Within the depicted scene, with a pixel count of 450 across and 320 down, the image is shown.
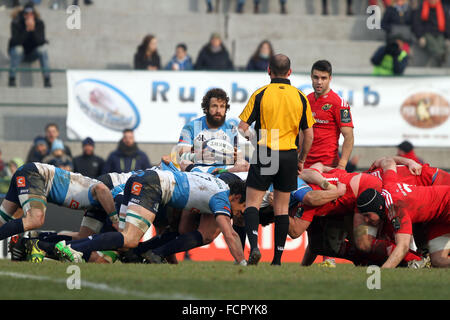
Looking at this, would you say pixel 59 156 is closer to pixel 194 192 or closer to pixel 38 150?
pixel 38 150

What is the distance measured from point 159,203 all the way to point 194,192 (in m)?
0.40

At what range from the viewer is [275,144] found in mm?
9359

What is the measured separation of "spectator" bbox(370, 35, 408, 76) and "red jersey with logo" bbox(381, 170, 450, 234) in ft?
29.1

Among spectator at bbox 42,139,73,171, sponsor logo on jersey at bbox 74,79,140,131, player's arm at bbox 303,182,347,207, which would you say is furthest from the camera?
sponsor logo on jersey at bbox 74,79,140,131

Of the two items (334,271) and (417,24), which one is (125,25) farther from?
(334,271)

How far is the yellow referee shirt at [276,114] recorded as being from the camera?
A: 9.34 meters

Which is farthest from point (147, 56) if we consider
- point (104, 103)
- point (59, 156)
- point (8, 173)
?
point (8, 173)

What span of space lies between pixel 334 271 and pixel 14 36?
11.9 meters

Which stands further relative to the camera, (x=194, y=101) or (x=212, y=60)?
(x=212, y=60)

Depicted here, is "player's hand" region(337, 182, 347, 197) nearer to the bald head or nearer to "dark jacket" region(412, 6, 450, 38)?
the bald head

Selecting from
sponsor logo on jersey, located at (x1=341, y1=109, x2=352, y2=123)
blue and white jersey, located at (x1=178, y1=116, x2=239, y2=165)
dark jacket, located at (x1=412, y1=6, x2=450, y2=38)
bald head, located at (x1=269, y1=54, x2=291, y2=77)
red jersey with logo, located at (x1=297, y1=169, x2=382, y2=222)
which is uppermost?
dark jacket, located at (x1=412, y1=6, x2=450, y2=38)

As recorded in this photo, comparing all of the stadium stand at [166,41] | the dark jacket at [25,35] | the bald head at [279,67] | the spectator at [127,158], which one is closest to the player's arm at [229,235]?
the bald head at [279,67]

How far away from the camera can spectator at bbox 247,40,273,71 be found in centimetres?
1859

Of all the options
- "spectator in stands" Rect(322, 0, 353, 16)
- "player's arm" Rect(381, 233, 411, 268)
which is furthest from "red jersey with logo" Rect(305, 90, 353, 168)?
"spectator in stands" Rect(322, 0, 353, 16)
